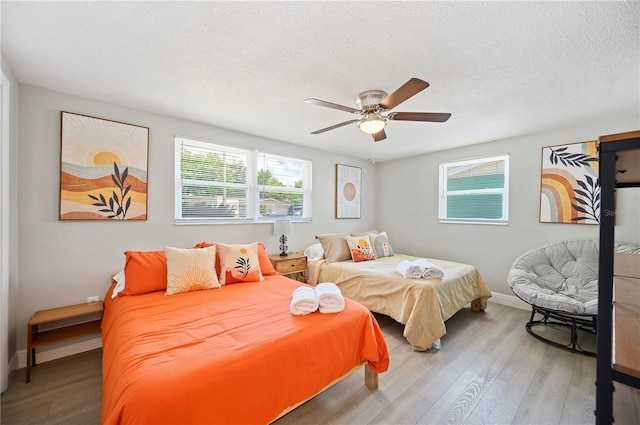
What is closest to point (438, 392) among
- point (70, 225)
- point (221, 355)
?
point (221, 355)

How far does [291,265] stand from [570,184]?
12.0 feet

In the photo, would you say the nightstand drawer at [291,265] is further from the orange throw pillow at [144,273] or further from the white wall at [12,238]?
the white wall at [12,238]

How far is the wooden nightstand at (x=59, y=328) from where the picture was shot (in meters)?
2.00

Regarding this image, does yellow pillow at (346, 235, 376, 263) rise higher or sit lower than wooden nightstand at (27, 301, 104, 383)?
higher

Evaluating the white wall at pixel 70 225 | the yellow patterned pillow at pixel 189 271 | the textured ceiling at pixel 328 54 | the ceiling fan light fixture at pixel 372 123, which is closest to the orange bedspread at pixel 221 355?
the yellow patterned pillow at pixel 189 271

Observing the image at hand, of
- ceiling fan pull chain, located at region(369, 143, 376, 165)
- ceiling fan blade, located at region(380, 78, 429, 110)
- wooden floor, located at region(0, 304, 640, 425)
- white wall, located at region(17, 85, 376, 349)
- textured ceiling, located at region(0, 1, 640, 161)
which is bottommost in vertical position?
wooden floor, located at region(0, 304, 640, 425)

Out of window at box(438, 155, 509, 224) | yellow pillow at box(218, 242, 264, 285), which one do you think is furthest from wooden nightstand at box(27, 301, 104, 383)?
window at box(438, 155, 509, 224)

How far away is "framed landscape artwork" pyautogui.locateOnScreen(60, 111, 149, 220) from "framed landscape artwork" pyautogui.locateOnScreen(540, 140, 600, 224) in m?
4.82

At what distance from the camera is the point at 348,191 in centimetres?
475

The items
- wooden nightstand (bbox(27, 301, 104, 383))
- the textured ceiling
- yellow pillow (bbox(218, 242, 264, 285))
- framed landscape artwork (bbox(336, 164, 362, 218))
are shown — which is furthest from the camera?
framed landscape artwork (bbox(336, 164, 362, 218))

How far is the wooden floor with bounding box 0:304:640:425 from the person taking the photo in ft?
5.42

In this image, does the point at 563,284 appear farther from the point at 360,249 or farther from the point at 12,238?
the point at 12,238

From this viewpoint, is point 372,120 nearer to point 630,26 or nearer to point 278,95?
point 278,95

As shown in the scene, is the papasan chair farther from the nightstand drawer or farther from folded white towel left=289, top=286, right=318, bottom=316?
the nightstand drawer
